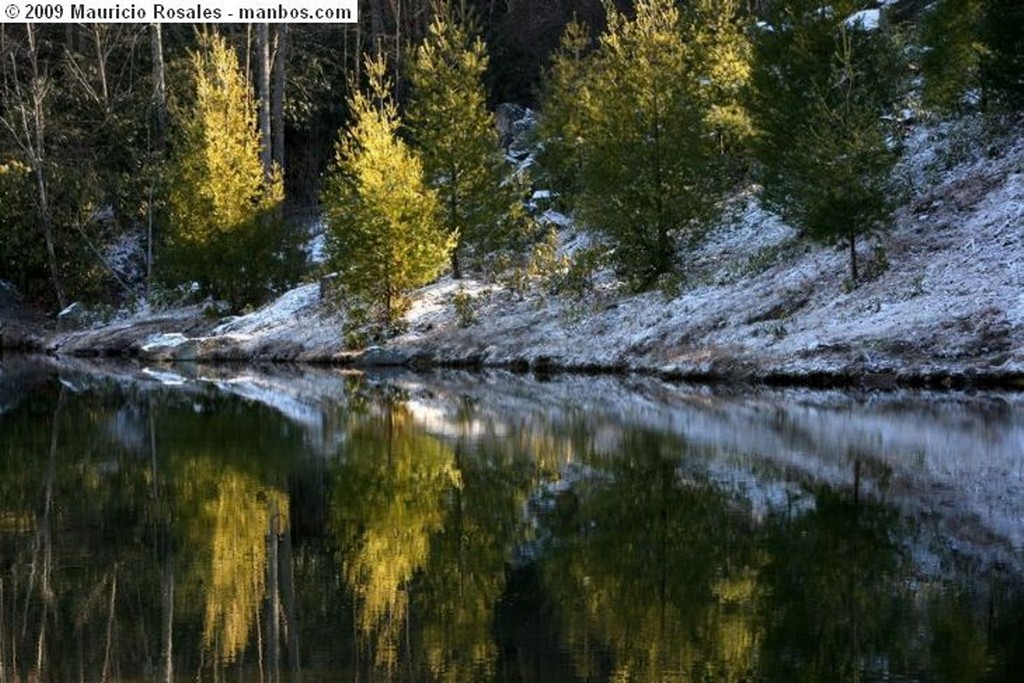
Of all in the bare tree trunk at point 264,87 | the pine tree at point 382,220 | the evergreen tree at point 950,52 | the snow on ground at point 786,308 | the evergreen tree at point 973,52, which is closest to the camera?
→ the snow on ground at point 786,308

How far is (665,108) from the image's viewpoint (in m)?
33.2

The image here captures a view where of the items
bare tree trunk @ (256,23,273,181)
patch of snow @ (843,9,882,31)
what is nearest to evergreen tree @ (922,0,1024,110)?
patch of snow @ (843,9,882,31)

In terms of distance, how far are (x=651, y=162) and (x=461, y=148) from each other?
8153 mm

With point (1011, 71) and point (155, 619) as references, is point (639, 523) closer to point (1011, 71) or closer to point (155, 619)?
point (155, 619)

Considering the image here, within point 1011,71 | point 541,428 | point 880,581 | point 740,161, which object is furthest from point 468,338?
point 880,581

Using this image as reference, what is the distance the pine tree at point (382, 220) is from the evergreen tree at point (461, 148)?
185 cm

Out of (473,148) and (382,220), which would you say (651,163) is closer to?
(473,148)

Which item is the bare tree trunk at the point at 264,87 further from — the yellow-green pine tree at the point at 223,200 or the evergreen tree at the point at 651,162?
the evergreen tree at the point at 651,162

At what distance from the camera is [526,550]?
9.46m

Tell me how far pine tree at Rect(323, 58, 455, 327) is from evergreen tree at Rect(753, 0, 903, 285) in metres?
10.6

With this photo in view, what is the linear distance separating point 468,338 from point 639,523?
82.8ft

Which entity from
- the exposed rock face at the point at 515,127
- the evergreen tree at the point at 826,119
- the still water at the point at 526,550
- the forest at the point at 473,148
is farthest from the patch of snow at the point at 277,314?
the still water at the point at 526,550

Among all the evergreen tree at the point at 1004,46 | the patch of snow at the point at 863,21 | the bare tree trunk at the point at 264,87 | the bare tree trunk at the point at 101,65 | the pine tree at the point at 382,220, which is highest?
the bare tree trunk at the point at 101,65

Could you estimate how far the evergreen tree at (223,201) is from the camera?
4481 cm
